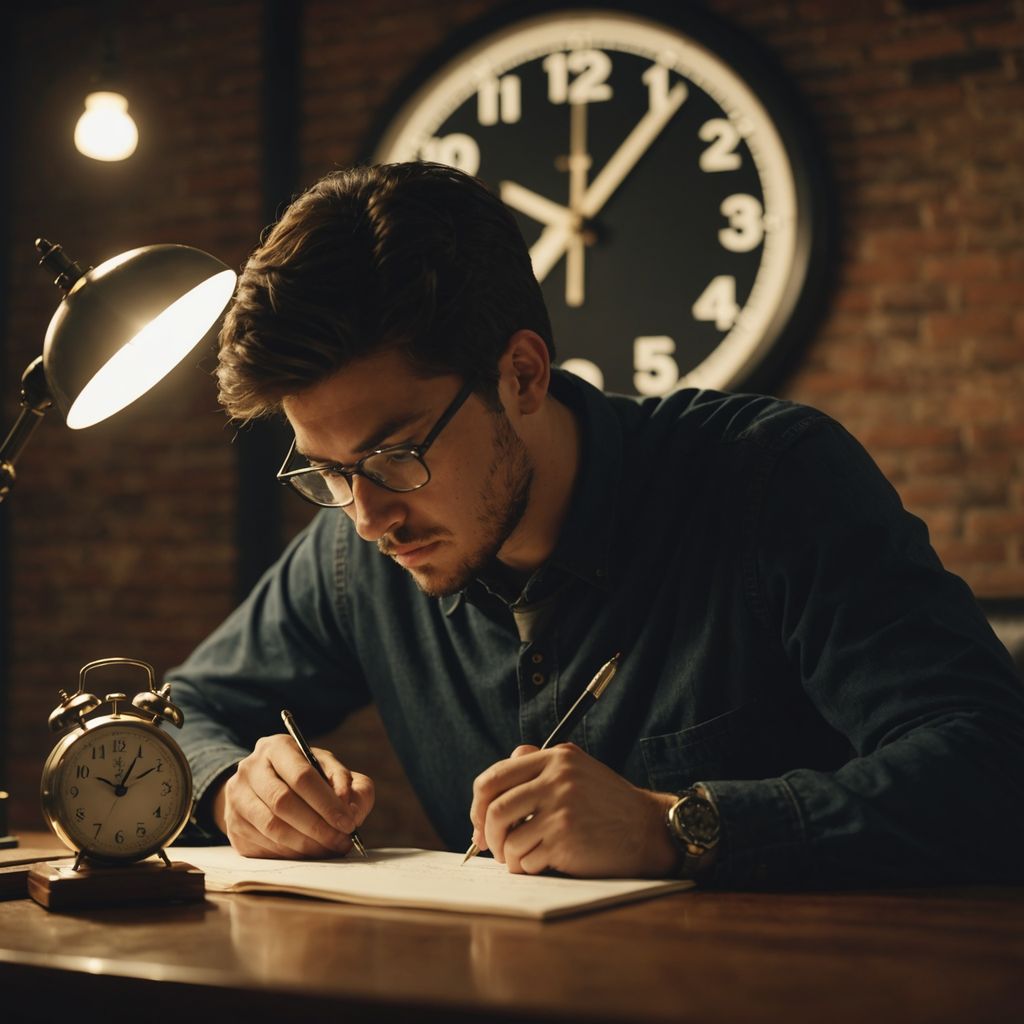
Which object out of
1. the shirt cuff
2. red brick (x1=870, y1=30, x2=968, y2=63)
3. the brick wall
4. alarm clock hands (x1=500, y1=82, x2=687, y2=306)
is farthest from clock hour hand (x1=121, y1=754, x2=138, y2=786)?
red brick (x1=870, y1=30, x2=968, y2=63)

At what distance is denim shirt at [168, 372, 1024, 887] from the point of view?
4.09ft

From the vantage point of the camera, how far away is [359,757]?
3562 millimetres

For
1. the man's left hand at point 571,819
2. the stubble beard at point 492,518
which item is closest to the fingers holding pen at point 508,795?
the man's left hand at point 571,819

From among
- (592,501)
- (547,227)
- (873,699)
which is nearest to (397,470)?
(592,501)

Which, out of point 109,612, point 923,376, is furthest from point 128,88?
point 923,376

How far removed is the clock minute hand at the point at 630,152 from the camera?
337cm

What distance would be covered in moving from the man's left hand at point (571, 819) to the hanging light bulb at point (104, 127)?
254 cm

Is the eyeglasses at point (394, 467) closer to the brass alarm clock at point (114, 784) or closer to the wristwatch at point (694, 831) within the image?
the brass alarm clock at point (114, 784)

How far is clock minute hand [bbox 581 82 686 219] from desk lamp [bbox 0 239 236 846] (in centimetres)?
210

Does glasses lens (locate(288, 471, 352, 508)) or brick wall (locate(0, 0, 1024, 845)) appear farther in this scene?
brick wall (locate(0, 0, 1024, 845))

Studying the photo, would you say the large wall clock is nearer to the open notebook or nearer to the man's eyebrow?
the man's eyebrow

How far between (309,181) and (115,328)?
2.67 metres

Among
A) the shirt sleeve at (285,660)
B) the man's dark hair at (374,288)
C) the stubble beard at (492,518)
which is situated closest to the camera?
the man's dark hair at (374,288)

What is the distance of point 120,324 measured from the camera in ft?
4.23
